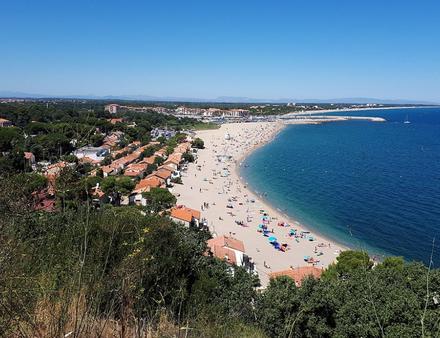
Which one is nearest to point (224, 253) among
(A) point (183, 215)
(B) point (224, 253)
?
(B) point (224, 253)

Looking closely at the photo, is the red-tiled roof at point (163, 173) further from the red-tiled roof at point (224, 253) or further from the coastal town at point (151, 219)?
the red-tiled roof at point (224, 253)

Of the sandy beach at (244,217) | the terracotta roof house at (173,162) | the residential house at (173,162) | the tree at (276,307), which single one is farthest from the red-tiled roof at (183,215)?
the terracotta roof house at (173,162)

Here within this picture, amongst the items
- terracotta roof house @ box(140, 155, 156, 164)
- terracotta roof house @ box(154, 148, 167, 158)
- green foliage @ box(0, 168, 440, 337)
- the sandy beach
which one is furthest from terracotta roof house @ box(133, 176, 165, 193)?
green foliage @ box(0, 168, 440, 337)

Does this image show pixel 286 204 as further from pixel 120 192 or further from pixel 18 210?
pixel 18 210

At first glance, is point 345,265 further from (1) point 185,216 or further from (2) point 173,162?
(2) point 173,162

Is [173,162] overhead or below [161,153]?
below

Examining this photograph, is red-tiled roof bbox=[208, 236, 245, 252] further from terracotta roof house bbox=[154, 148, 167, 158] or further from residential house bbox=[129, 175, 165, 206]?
terracotta roof house bbox=[154, 148, 167, 158]
